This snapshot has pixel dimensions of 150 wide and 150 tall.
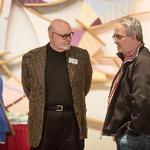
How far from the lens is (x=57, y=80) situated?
318 centimetres

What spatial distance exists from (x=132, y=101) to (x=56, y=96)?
0.73 meters

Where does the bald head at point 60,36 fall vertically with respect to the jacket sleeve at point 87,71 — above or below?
above

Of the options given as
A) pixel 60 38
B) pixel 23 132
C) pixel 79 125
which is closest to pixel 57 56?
pixel 60 38

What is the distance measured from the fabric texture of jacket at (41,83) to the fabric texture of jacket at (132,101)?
552 millimetres

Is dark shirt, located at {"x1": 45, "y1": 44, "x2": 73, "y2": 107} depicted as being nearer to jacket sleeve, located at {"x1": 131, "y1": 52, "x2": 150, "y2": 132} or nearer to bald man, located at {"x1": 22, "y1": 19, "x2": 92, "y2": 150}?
bald man, located at {"x1": 22, "y1": 19, "x2": 92, "y2": 150}

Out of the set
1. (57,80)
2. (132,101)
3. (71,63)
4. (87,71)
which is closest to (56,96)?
(57,80)

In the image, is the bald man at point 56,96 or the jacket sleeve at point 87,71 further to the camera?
the jacket sleeve at point 87,71

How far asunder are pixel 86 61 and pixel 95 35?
0.90 m

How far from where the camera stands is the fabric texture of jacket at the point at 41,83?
3.18 meters

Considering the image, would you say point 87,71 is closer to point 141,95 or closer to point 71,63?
point 71,63

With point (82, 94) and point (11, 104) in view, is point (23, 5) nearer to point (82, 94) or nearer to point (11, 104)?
point (11, 104)

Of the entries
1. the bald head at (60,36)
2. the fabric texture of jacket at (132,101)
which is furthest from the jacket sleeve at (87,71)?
the fabric texture of jacket at (132,101)

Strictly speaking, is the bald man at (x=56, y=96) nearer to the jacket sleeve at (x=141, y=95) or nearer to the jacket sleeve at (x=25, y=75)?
the jacket sleeve at (x=25, y=75)

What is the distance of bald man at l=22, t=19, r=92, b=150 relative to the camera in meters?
3.16
